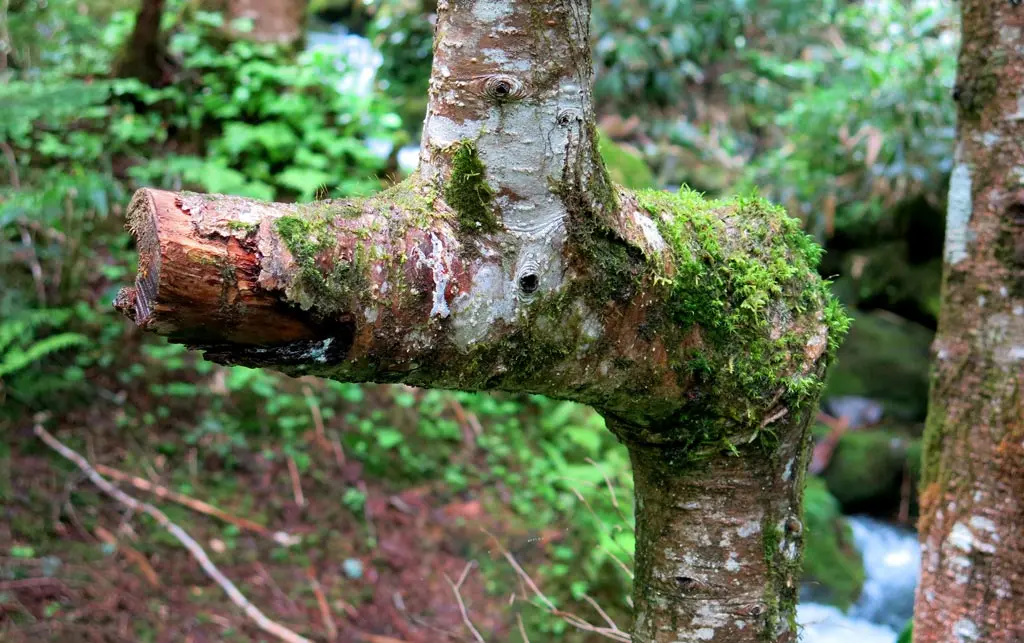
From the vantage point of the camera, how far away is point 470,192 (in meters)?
1.17

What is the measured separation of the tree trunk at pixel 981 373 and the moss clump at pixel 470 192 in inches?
54.1

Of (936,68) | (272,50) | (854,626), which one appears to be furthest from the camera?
(936,68)

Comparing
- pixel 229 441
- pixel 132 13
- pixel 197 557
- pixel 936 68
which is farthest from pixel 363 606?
pixel 936 68

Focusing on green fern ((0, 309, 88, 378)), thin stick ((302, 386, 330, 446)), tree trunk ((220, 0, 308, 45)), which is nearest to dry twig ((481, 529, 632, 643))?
thin stick ((302, 386, 330, 446))

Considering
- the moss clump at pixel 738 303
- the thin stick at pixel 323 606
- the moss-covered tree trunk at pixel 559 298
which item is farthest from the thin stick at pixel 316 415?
the moss clump at pixel 738 303

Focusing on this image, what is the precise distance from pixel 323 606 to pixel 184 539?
71 centimetres

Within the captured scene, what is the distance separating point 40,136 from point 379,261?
504 centimetres

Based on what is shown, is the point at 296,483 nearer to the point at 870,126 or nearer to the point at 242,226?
the point at 242,226

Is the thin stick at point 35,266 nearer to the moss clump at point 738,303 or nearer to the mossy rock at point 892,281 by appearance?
the moss clump at point 738,303

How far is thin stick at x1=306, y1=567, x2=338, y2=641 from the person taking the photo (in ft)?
11.5

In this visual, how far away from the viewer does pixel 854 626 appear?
4.99 metres

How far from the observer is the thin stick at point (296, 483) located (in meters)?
4.05

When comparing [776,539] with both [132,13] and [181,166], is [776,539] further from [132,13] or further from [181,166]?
[132,13]

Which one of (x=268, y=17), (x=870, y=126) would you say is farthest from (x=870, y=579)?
(x=268, y=17)
